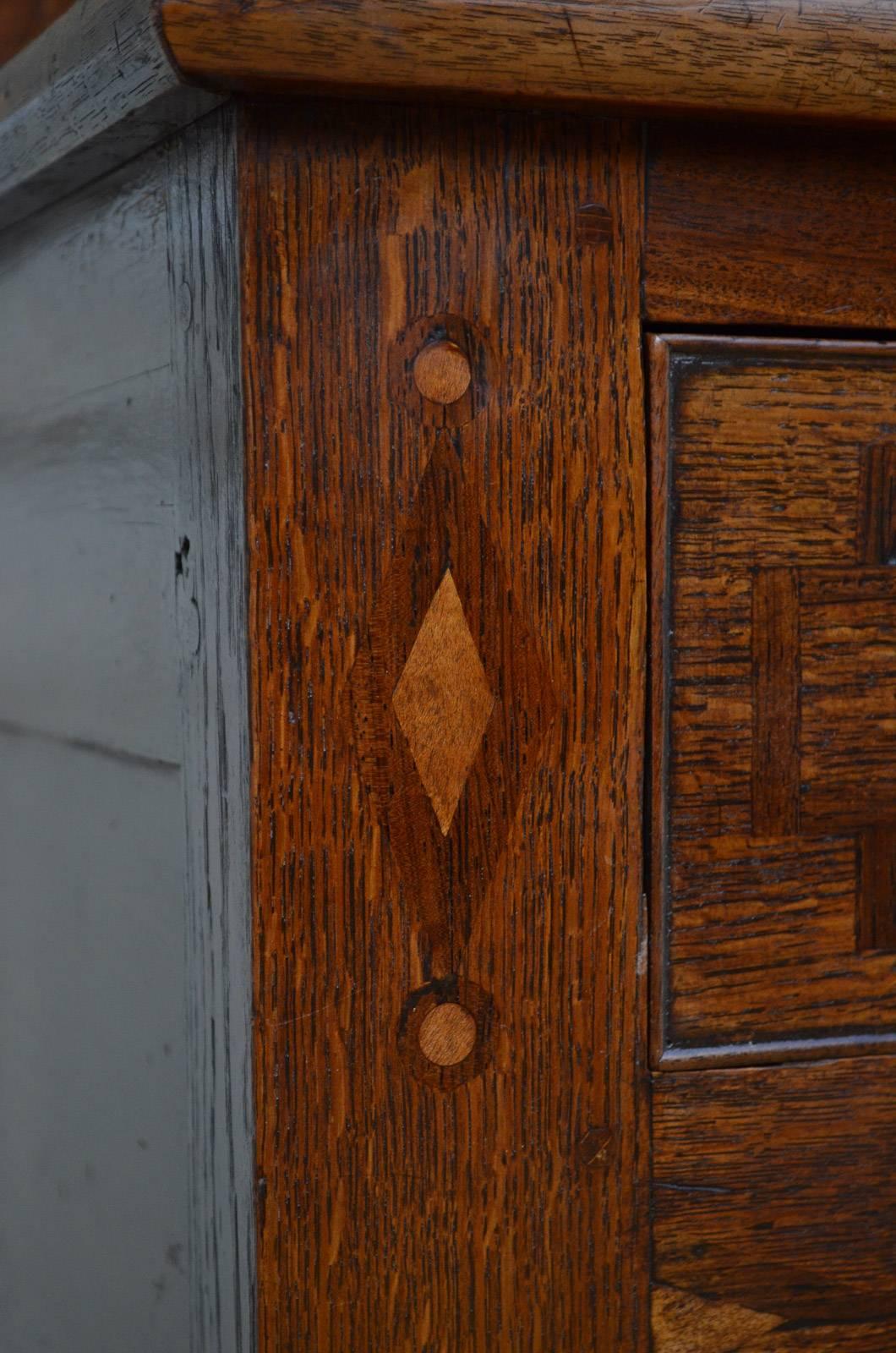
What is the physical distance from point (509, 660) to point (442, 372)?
0.32 feet

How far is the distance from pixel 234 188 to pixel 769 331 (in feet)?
0.63

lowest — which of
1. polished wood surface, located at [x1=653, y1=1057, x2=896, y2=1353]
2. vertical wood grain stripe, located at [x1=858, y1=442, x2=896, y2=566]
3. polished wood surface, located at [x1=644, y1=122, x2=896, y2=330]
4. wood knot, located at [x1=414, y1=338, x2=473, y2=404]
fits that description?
polished wood surface, located at [x1=653, y1=1057, x2=896, y2=1353]

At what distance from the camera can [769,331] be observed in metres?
0.45

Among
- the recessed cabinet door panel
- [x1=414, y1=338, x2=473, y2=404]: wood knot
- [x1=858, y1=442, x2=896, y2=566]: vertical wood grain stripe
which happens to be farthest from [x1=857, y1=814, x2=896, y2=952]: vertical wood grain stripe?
[x1=414, y1=338, x2=473, y2=404]: wood knot

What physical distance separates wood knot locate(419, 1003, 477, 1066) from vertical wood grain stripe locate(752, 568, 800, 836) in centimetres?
13

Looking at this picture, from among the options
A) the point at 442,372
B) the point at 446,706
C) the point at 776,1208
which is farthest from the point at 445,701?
the point at 776,1208

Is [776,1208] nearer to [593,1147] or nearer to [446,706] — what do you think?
[593,1147]

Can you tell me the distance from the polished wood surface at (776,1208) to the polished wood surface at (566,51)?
0.33 metres

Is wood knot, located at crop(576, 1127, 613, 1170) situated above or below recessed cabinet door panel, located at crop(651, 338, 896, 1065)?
below

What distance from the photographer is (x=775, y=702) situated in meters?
0.46

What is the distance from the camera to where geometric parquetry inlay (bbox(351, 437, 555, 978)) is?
42 centimetres

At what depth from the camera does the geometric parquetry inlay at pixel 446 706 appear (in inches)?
16.4

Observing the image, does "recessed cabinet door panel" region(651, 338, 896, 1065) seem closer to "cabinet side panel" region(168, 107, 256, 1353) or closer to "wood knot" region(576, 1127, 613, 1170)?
"wood knot" region(576, 1127, 613, 1170)

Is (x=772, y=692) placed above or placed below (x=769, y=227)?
below
